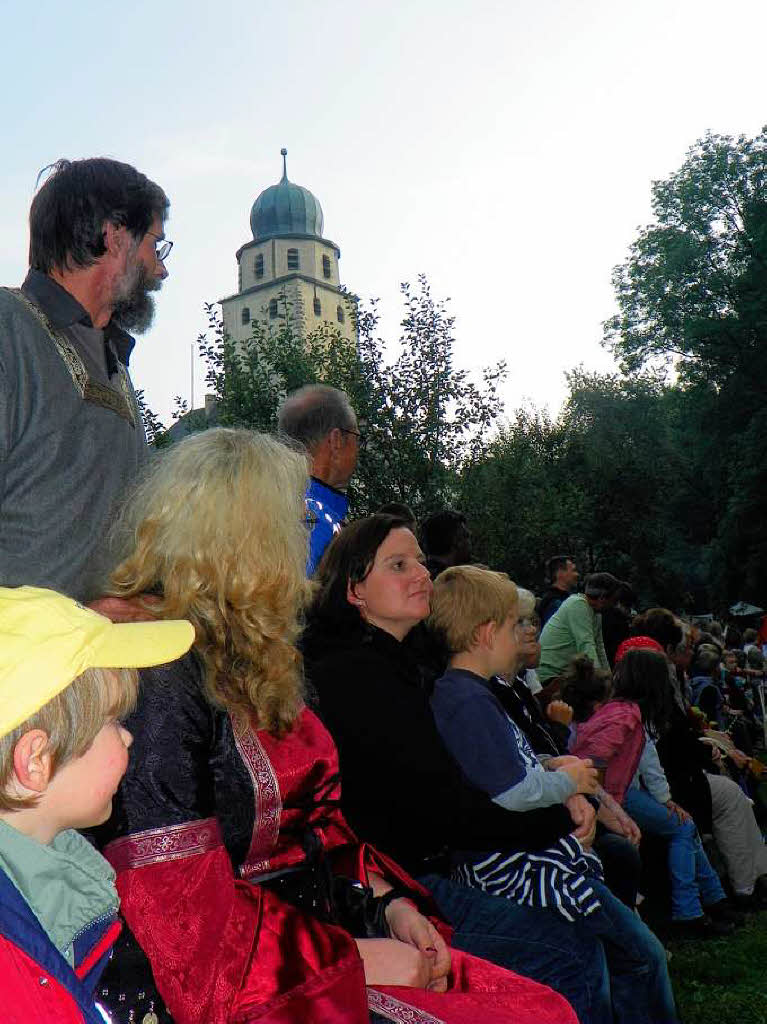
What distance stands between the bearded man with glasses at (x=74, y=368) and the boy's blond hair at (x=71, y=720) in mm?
654

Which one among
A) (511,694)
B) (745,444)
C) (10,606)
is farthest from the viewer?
(745,444)

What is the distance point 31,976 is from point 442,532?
15.4 feet

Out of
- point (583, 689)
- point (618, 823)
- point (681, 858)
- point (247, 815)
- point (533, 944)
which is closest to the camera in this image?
point (247, 815)

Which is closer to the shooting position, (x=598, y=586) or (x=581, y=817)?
(x=581, y=817)

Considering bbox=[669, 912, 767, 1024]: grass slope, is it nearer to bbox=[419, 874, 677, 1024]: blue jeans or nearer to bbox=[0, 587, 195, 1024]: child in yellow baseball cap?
bbox=[419, 874, 677, 1024]: blue jeans

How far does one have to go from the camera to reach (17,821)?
5.21 ft

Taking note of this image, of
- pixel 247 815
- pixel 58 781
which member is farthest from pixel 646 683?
pixel 58 781

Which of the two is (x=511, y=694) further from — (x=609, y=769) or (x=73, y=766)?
(x=73, y=766)

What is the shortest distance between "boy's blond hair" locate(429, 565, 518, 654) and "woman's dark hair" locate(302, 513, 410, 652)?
0.50 meters

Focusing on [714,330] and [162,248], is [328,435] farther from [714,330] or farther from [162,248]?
[714,330]

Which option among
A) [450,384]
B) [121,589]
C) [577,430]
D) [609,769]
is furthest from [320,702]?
[577,430]

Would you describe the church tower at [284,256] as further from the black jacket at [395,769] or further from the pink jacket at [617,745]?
the black jacket at [395,769]

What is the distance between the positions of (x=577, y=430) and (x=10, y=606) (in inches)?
1439

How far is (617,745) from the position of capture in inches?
220
